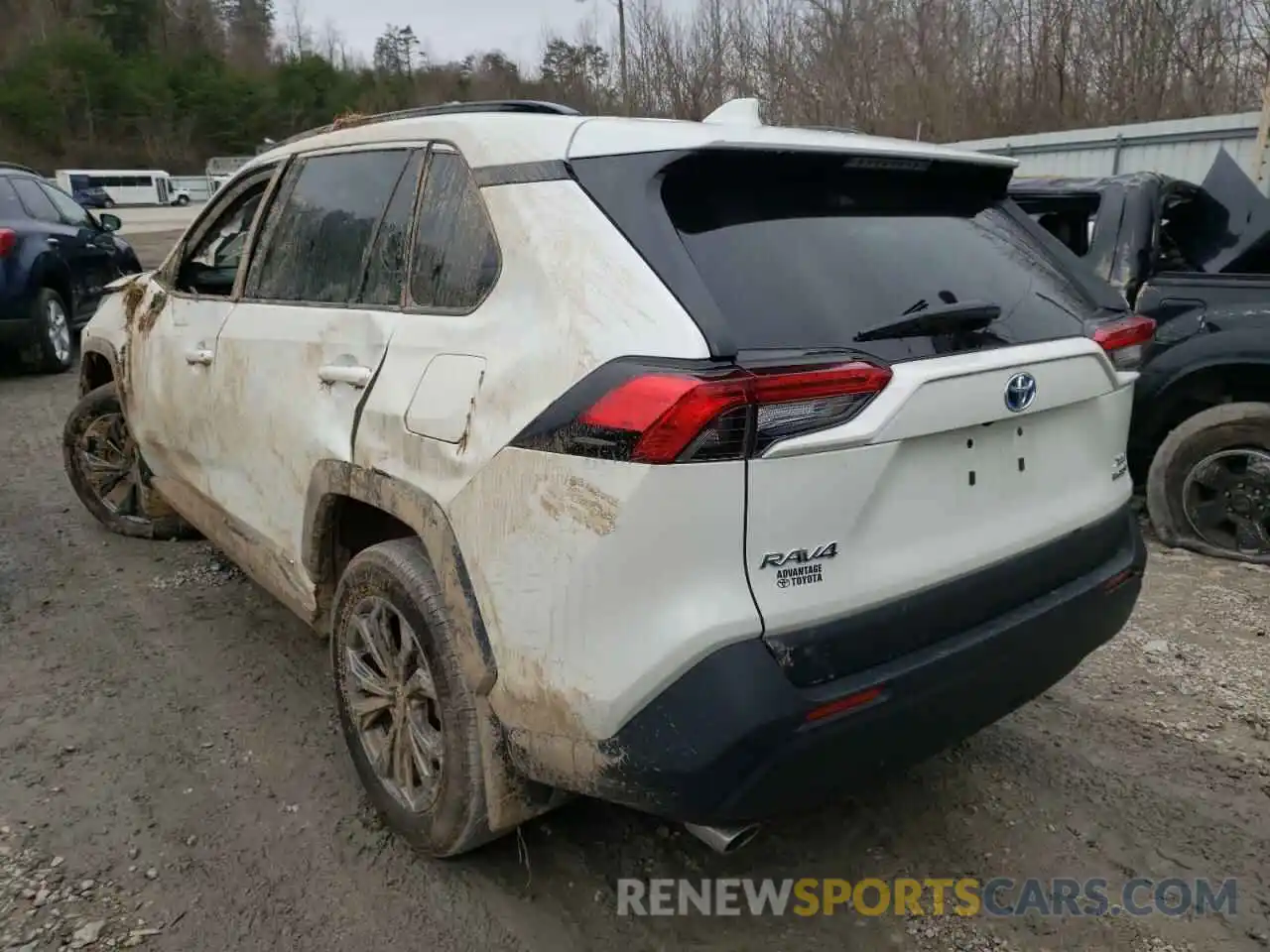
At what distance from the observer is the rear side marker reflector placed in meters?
1.83

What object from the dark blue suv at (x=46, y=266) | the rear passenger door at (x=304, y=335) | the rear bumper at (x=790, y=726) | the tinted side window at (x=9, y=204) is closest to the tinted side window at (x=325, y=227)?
the rear passenger door at (x=304, y=335)

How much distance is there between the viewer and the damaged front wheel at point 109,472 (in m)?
4.80

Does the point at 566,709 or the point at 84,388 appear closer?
the point at 566,709

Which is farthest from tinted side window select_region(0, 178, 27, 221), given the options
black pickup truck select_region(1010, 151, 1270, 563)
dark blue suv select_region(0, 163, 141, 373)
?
black pickup truck select_region(1010, 151, 1270, 563)

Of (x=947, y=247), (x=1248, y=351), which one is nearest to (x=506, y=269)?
(x=947, y=247)

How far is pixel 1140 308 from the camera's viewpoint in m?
4.67

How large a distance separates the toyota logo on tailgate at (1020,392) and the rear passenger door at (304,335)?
4.94 ft

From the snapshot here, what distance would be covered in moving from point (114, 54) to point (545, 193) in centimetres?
8760

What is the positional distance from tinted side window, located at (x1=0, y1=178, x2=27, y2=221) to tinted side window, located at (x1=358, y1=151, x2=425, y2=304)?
307 inches

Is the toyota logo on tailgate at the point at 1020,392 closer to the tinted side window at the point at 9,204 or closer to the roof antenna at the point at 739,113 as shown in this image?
the roof antenna at the point at 739,113

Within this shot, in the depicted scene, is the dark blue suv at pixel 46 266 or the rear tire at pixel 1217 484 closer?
the rear tire at pixel 1217 484

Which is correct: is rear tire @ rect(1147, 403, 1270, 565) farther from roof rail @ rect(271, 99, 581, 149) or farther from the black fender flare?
the black fender flare

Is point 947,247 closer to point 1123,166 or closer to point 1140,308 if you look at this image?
point 1140,308

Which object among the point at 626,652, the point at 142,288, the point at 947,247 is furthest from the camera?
the point at 142,288
